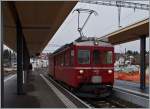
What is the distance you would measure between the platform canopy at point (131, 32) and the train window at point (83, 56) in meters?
3.01

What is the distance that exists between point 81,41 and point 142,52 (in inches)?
237

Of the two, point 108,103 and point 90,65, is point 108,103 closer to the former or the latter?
point 108,103

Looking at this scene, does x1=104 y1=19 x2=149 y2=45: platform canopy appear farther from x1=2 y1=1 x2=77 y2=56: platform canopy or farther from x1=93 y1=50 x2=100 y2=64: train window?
x1=2 y1=1 x2=77 y2=56: platform canopy

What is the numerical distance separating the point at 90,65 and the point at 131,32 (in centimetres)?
418

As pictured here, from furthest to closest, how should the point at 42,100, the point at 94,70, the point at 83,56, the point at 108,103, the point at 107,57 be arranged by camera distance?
the point at 107,57 < the point at 83,56 < the point at 94,70 < the point at 108,103 < the point at 42,100

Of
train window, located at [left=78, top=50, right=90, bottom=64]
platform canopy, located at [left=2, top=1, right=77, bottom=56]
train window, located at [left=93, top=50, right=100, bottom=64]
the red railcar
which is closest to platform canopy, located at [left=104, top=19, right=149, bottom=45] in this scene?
the red railcar

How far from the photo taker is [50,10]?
656 inches

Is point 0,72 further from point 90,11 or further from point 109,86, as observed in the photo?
point 90,11

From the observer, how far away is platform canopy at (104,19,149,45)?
2110 cm

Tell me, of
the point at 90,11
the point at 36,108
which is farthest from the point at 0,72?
the point at 90,11

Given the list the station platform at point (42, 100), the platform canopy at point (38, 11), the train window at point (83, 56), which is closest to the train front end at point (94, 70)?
the train window at point (83, 56)

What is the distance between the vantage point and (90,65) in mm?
21016

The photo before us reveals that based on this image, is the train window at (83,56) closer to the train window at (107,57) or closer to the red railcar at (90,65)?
the red railcar at (90,65)

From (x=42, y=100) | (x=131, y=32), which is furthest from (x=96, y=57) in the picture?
(x=42, y=100)
